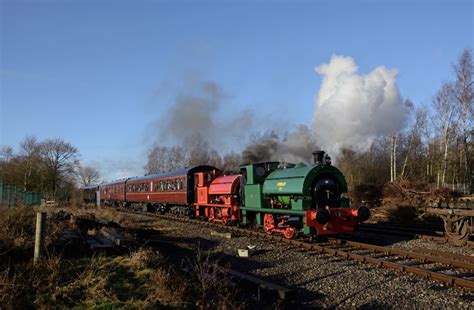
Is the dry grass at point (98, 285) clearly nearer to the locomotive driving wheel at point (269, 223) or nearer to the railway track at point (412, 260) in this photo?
the railway track at point (412, 260)

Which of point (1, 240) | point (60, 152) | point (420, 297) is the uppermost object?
point (60, 152)

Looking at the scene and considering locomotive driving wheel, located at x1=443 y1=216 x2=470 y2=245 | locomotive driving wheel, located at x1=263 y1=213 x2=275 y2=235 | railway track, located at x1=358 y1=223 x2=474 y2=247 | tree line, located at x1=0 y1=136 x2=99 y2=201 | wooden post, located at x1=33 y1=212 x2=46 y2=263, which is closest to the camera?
wooden post, located at x1=33 y1=212 x2=46 y2=263

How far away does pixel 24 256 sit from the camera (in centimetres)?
859

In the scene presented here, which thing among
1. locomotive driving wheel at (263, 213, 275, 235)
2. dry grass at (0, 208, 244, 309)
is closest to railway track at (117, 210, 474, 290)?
locomotive driving wheel at (263, 213, 275, 235)

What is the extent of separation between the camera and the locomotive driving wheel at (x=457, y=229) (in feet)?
42.1

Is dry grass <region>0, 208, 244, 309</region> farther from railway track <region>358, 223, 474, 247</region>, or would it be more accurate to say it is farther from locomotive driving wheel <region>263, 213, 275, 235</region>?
railway track <region>358, 223, 474, 247</region>

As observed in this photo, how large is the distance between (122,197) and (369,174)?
24.6 meters

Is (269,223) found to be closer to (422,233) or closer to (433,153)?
(422,233)

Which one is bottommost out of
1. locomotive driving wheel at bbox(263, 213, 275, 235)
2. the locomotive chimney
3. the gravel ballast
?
the gravel ballast

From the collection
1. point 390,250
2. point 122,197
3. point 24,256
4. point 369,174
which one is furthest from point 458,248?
point 122,197

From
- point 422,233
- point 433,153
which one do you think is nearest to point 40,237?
point 422,233

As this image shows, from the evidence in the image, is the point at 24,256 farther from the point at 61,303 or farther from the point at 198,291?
the point at 198,291

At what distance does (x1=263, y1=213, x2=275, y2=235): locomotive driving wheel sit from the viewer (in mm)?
15172

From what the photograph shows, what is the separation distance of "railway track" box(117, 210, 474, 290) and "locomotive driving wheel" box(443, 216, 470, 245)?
2241mm
